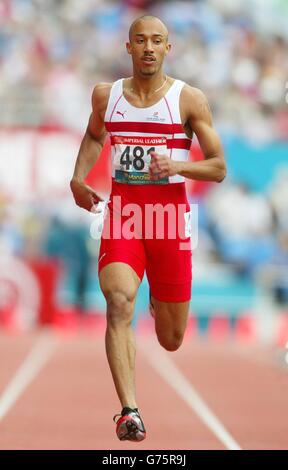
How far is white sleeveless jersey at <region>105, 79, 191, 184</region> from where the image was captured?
710cm

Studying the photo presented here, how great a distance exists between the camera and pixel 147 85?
23.5 feet

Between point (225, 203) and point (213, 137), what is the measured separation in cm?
1337

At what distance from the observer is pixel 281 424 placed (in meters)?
9.39

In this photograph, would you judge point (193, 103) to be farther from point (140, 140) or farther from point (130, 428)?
point (130, 428)

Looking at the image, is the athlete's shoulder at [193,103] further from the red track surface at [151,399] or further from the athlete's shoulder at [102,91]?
the red track surface at [151,399]

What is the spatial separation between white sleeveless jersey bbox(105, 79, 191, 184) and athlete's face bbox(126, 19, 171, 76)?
0.20 meters

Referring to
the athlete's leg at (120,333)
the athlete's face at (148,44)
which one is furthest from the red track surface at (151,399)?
the athlete's face at (148,44)

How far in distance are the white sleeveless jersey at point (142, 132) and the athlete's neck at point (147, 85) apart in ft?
0.20

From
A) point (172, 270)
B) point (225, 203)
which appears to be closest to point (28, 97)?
point (225, 203)

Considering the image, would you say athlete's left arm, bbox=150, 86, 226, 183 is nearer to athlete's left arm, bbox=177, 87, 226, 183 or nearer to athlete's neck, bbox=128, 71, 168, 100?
athlete's left arm, bbox=177, 87, 226, 183

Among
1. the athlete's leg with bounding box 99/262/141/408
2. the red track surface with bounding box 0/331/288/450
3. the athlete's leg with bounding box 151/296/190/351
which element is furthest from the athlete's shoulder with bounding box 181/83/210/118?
the red track surface with bounding box 0/331/288/450

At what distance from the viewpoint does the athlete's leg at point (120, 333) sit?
269 inches
